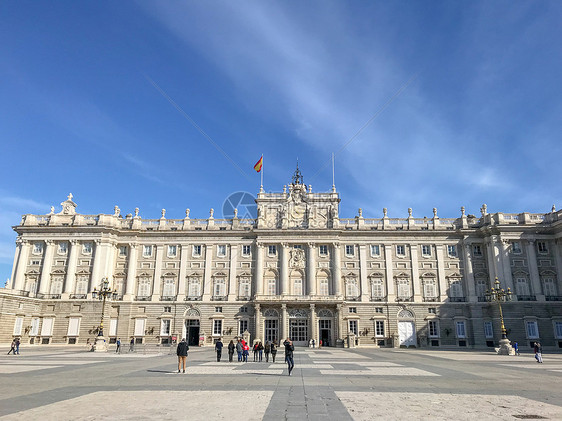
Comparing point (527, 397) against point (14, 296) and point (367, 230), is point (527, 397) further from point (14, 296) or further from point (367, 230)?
point (14, 296)

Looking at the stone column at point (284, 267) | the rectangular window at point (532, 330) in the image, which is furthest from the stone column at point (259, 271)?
the rectangular window at point (532, 330)

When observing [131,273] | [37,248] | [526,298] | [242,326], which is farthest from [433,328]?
[37,248]

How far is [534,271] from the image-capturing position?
53.0 m

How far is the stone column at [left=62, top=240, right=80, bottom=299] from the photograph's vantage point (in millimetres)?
55875

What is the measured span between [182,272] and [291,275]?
15555mm

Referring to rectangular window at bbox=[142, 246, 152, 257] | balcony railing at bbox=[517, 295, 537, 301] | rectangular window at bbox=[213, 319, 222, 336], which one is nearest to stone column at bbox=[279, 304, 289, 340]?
rectangular window at bbox=[213, 319, 222, 336]

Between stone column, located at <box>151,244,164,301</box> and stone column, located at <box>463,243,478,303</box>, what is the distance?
42602 mm

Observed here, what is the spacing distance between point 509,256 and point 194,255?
4325cm

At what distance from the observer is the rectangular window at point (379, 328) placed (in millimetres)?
54375

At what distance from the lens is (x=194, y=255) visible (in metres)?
58.8

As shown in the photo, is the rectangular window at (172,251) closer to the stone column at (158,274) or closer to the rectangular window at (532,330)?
the stone column at (158,274)

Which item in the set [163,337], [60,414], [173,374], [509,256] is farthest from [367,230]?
[60,414]

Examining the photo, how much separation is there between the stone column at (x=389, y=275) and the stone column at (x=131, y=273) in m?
35.6

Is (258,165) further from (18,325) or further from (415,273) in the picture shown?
(18,325)
